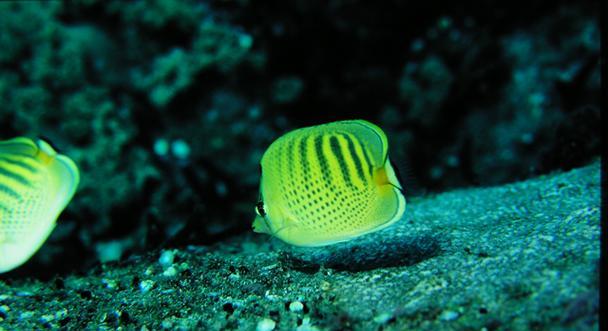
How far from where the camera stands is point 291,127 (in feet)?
23.6

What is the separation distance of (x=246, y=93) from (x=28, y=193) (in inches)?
176

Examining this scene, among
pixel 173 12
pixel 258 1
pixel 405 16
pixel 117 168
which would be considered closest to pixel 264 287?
pixel 117 168

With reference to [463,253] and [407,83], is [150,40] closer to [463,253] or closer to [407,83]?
[407,83]

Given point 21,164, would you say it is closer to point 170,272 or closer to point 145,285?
point 145,285

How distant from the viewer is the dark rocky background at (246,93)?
549 cm

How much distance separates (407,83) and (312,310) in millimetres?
6137

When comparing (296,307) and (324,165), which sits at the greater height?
(324,165)

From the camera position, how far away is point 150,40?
6199 millimetres

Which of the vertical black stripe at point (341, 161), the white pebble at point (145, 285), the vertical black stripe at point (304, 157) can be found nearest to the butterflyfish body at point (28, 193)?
the white pebble at point (145, 285)

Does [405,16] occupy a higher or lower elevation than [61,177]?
higher

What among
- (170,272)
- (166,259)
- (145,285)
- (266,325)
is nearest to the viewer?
(266,325)

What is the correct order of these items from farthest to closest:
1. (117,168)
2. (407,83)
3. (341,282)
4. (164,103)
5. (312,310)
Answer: (407,83) → (164,103) → (117,168) → (341,282) → (312,310)

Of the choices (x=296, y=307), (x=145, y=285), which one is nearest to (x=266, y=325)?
(x=296, y=307)

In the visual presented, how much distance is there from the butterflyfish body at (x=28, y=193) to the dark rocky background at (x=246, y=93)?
1.61 meters
